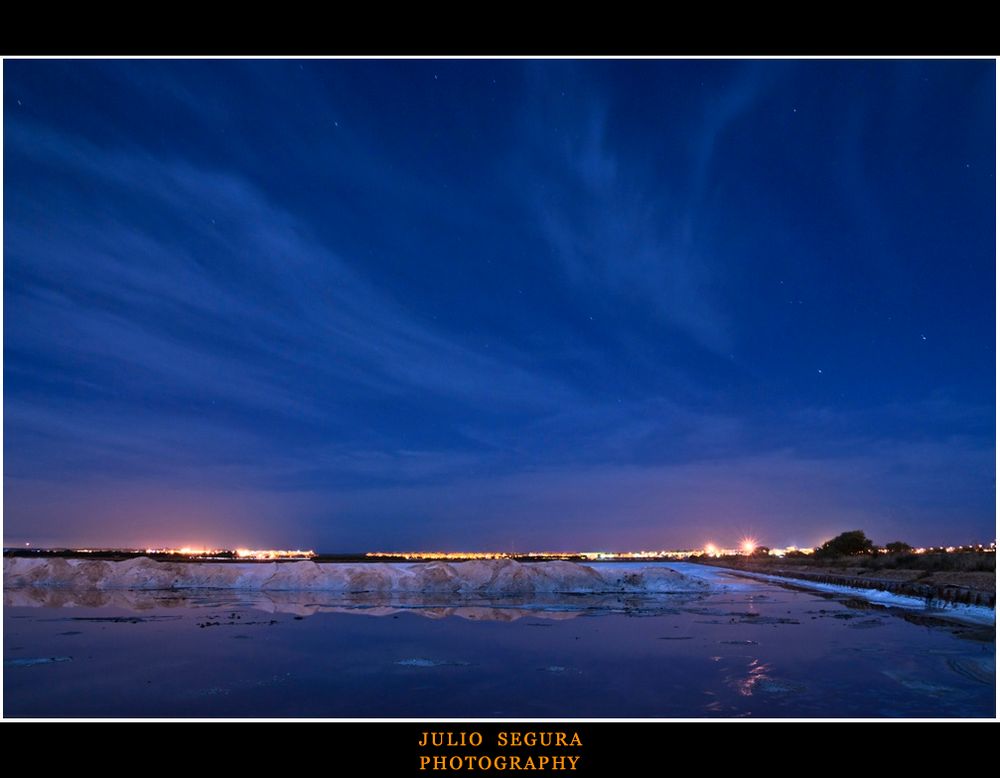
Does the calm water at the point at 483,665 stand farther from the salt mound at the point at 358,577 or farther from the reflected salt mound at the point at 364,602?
the salt mound at the point at 358,577

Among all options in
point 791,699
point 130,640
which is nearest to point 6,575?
point 130,640

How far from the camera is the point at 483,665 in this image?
1435cm

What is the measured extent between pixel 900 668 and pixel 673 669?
18.5 ft

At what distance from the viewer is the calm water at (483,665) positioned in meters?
11.0

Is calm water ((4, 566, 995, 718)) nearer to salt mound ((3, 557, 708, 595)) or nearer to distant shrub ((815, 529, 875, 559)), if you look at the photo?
salt mound ((3, 557, 708, 595))

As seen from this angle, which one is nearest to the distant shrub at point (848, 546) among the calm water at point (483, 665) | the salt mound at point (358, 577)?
the salt mound at point (358, 577)

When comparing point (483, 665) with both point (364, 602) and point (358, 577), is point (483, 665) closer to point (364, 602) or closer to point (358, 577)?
point (364, 602)

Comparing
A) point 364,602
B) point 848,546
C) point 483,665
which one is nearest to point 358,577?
point 364,602

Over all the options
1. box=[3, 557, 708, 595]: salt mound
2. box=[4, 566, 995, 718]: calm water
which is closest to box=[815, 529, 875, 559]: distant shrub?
box=[3, 557, 708, 595]: salt mound

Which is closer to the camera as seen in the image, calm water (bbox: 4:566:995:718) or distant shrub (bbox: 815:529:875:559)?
calm water (bbox: 4:566:995:718)

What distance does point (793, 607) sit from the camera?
93.7 ft

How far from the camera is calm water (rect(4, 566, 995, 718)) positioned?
11.0 metres

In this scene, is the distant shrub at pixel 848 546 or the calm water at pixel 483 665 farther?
the distant shrub at pixel 848 546

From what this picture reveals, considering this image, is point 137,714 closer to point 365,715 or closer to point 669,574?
point 365,715
